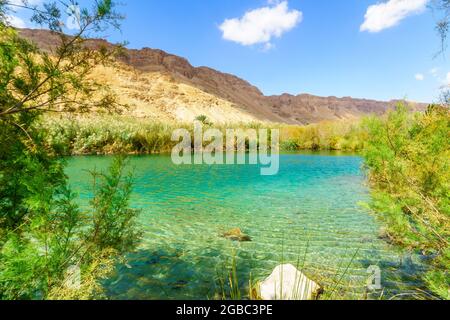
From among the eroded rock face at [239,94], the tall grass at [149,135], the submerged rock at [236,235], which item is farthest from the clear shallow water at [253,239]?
the eroded rock face at [239,94]

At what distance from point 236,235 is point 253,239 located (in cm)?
40

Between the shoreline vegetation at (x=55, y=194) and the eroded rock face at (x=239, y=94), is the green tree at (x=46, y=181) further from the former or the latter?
the eroded rock face at (x=239, y=94)

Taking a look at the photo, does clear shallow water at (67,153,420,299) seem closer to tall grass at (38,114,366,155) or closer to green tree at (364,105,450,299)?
green tree at (364,105,450,299)

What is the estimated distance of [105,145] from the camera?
2520 centimetres

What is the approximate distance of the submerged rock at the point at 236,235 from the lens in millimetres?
5957

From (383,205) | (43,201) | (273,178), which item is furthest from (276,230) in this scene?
(273,178)

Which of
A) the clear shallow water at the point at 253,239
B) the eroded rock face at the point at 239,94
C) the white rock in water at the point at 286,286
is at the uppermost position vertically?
the eroded rock face at the point at 239,94

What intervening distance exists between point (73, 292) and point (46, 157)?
1.74 meters

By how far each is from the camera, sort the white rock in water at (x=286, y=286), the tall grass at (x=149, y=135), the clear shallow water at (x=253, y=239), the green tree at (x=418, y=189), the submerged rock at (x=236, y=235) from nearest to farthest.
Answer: the green tree at (x=418, y=189), the white rock in water at (x=286, y=286), the clear shallow water at (x=253, y=239), the submerged rock at (x=236, y=235), the tall grass at (x=149, y=135)

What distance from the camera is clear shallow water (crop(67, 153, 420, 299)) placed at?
412cm

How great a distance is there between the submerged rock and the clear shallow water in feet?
0.53

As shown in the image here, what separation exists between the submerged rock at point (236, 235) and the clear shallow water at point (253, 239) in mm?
163

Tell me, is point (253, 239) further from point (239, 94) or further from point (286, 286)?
point (239, 94)

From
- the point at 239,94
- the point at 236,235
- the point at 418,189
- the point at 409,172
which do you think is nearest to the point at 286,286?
the point at 418,189
